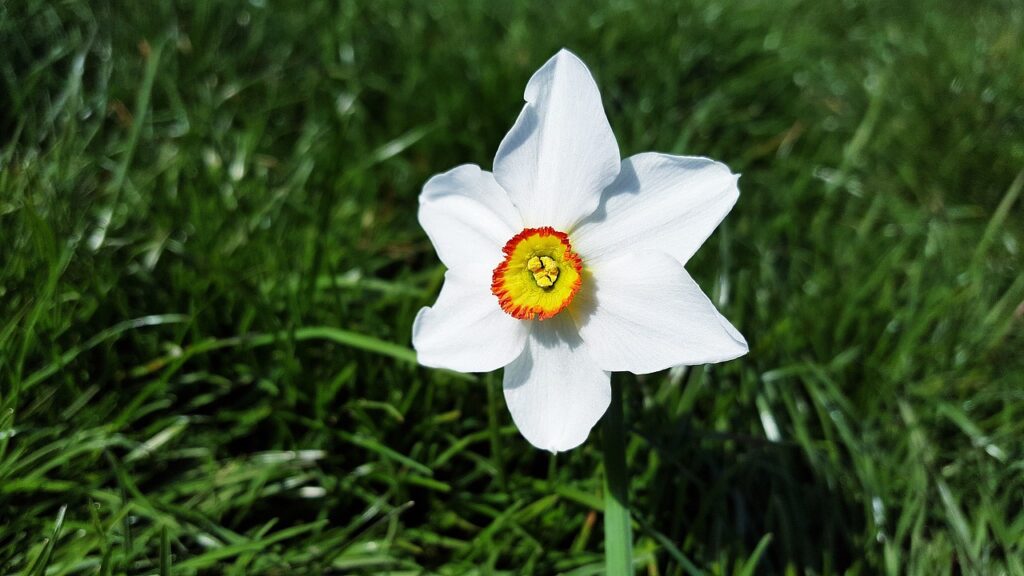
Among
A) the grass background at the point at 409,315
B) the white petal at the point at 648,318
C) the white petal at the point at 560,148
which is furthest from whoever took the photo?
the grass background at the point at 409,315

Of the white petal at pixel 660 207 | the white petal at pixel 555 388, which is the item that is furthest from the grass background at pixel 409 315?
the white petal at pixel 660 207

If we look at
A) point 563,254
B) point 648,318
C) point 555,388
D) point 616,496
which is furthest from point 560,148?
point 616,496

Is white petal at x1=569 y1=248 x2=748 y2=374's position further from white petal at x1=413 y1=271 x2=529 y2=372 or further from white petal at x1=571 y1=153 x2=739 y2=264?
white petal at x1=413 y1=271 x2=529 y2=372

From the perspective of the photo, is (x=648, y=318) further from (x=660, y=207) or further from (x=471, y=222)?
(x=471, y=222)

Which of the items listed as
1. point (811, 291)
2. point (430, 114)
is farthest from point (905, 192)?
point (430, 114)

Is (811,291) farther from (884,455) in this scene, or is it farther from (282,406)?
(282,406)

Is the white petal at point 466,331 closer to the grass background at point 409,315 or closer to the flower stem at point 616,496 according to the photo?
the flower stem at point 616,496

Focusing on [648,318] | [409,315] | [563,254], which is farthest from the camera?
[409,315]
